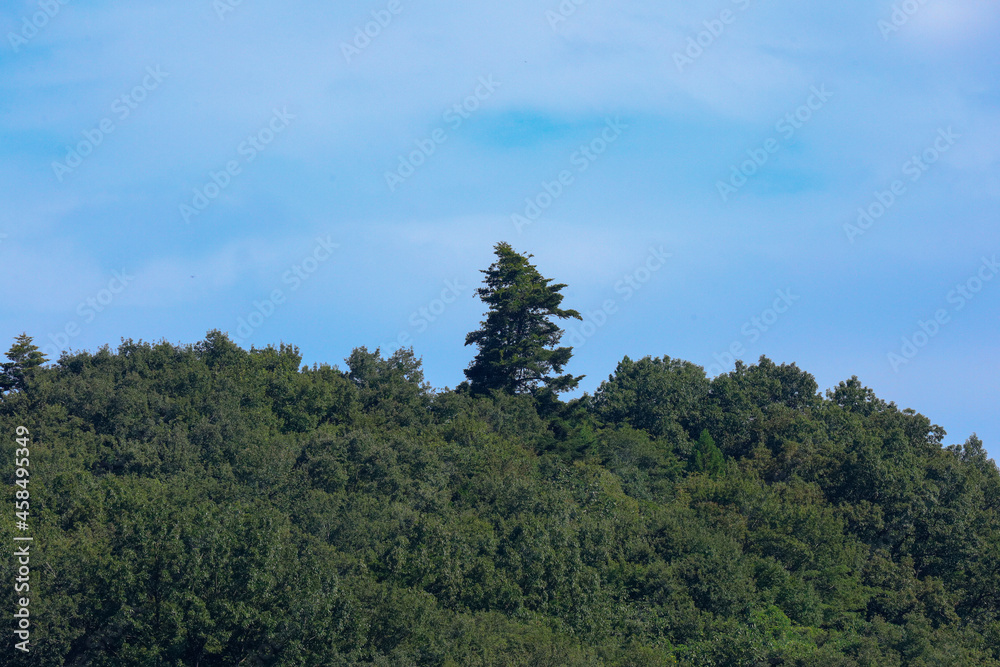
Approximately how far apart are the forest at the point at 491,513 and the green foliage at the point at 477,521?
0.12 metres

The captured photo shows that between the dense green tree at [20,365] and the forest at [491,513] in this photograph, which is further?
the dense green tree at [20,365]

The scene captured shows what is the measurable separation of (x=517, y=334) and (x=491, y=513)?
25710mm

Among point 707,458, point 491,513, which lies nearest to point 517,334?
point 707,458

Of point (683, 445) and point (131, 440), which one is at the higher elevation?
point (683, 445)

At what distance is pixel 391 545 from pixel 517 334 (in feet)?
108

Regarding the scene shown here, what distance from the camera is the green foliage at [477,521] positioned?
123 ft

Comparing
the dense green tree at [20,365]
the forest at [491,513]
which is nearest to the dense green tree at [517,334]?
the forest at [491,513]

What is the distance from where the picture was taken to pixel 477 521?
47.8 m

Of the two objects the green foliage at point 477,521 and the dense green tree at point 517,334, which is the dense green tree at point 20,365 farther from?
the dense green tree at point 517,334

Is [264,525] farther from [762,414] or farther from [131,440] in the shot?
[762,414]

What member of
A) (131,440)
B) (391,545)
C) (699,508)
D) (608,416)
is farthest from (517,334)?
(391,545)

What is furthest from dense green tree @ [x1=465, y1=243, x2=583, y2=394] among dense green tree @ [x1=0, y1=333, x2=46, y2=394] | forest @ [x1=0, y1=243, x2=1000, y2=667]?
dense green tree @ [x1=0, y1=333, x2=46, y2=394]

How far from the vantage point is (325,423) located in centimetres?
6244

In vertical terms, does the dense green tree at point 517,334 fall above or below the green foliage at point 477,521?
above
